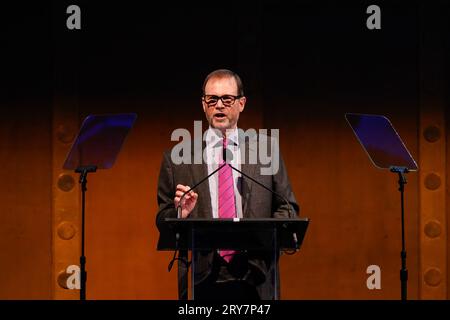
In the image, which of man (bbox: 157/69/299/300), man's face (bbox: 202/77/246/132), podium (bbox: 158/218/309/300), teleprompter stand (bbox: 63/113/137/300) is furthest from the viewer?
teleprompter stand (bbox: 63/113/137/300)

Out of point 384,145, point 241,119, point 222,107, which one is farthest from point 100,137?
point 241,119

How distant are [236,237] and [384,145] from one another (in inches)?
46.1

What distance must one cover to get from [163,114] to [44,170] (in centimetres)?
85

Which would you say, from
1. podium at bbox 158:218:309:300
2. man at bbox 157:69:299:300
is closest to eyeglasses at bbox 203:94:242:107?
man at bbox 157:69:299:300

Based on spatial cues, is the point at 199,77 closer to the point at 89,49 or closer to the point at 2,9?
the point at 89,49

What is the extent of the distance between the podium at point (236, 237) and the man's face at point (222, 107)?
78 cm

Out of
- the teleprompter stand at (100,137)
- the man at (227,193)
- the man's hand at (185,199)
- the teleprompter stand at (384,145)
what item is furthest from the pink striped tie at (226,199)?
the teleprompter stand at (384,145)

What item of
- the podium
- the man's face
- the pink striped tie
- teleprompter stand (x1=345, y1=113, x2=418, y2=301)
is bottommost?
the podium

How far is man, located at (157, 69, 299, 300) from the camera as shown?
3244 mm

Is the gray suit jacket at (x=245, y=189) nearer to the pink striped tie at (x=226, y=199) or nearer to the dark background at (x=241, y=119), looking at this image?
the pink striped tie at (x=226, y=199)

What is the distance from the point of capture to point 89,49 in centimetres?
532

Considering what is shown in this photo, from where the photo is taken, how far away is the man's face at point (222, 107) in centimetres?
367

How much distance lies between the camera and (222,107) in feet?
12.1

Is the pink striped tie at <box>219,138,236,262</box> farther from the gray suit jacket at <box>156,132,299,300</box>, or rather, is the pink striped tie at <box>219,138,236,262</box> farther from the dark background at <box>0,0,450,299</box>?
the dark background at <box>0,0,450,299</box>
